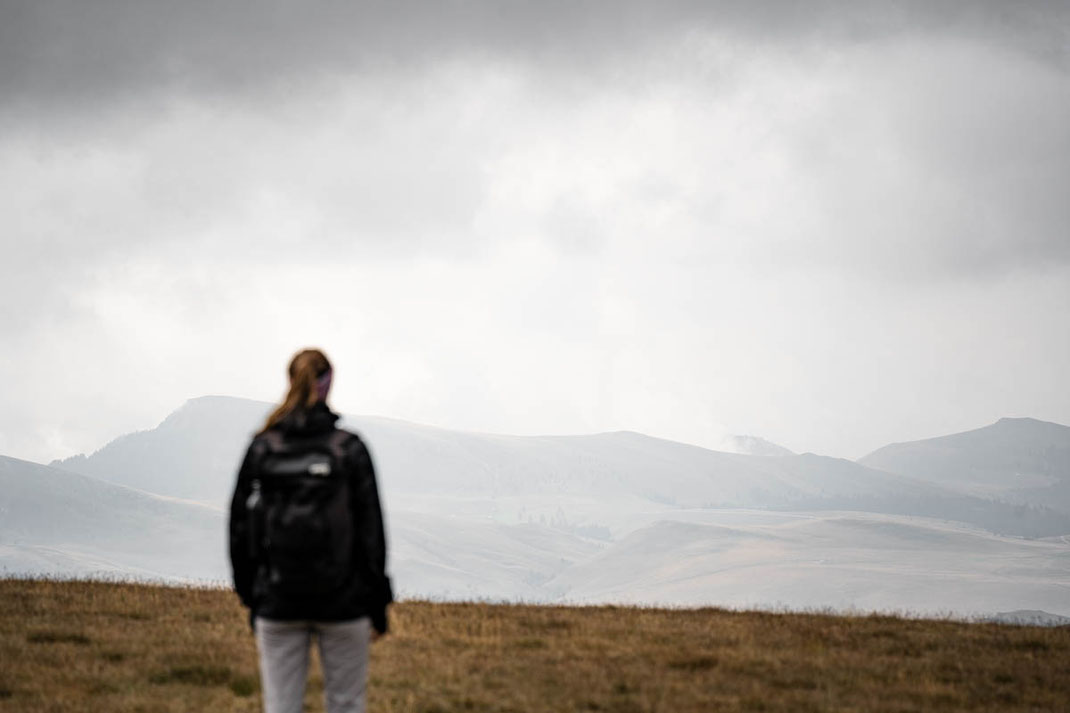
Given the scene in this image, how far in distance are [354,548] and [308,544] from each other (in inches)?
17.6

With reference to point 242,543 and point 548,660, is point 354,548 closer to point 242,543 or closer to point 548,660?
point 242,543

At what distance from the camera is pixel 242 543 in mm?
8281

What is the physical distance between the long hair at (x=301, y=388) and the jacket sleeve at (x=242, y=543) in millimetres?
302

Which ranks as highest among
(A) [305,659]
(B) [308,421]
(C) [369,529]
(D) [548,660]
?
(B) [308,421]

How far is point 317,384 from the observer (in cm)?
825

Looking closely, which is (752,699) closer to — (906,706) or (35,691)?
(906,706)

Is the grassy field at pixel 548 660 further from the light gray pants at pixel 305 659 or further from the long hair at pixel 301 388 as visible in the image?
the long hair at pixel 301 388

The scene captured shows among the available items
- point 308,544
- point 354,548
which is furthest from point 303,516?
point 354,548

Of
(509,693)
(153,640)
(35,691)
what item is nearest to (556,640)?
(509,693)

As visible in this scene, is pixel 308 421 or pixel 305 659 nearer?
pixel 308 421

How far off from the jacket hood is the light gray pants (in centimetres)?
147

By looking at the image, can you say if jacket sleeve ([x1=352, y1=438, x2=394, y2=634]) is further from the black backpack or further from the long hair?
the long hair

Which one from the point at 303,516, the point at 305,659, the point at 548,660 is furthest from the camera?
the point at 548,660

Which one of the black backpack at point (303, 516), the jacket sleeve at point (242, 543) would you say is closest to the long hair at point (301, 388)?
the black backpack at point (303, 516)
